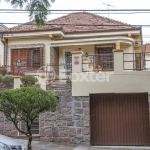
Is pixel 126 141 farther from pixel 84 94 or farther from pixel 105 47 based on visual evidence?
pixel 105 47

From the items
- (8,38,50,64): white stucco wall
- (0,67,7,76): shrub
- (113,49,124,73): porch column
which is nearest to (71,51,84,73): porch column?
(113,49,124,73): porch column

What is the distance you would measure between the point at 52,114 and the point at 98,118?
1.86 meters

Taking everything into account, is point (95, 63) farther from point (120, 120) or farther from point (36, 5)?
point (36, 5)

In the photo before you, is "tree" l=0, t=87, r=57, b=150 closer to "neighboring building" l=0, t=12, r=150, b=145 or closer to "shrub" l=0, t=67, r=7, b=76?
"neighboring building" l=0, t=12, r=150, b=145

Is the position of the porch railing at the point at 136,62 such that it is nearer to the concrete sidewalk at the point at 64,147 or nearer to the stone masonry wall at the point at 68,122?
the stone masonry wall at the point at 68,122

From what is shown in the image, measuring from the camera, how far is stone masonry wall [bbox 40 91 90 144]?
10.8 metres

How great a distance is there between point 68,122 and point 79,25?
246 inches

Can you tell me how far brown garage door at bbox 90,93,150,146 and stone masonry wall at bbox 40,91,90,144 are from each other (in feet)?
1.45

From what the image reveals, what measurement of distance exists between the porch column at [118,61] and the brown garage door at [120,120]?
1057mm

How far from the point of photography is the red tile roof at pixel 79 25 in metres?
15.8

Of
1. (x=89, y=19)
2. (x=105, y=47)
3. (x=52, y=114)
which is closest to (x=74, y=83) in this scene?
(x=52, y=114)

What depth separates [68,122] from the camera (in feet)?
35.9

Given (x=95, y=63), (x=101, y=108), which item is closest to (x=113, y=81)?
(x=101, y=108)

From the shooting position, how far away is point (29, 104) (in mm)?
8172
